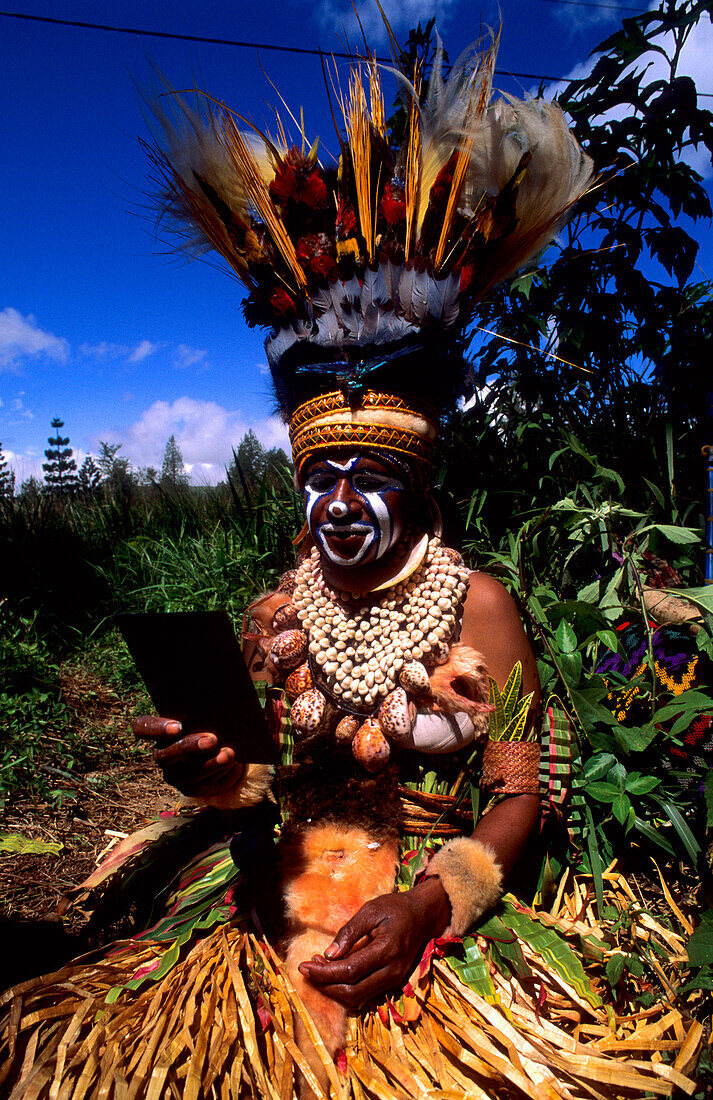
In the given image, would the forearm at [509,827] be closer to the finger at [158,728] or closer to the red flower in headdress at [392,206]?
the finger at [158,728]

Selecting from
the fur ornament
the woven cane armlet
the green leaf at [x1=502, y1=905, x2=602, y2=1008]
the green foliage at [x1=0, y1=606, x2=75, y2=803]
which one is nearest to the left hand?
the green leaf at [x1=502, y1=905, x2=602, y2=1008]

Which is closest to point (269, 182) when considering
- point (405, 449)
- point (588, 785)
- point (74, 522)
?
point (405, 449)

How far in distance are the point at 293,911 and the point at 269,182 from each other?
1.93m

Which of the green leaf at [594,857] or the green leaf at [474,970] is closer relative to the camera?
the green leaf at [474,970]

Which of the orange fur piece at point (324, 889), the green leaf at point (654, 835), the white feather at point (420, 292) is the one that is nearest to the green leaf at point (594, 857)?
the green leaf at point (654, 835)

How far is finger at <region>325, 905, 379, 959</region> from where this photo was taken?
1229mm

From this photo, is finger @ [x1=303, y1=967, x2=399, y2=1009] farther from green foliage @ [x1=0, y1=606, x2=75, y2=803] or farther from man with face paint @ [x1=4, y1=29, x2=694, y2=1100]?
green foliage @ [x1=0, y1=606, x2=75, y2=803]

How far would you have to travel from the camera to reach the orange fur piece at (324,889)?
4.08 feet

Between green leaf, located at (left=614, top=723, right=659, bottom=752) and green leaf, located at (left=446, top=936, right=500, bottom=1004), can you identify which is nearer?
green leaf, located at (left=446, top=936, right=500, bottom=1004)

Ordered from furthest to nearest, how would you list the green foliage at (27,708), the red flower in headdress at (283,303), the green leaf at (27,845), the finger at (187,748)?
the green foliage at (27,708), the green leaf at (27,845), the red flower in headdress at (283,303), the finger at (187,748)

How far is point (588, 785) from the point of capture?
1.57 metres

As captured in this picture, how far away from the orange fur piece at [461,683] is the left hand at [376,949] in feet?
1.39

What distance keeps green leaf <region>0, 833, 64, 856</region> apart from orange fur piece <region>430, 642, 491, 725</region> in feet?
5.23

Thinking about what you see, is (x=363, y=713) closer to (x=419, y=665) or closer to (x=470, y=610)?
(x=419, y=665)
